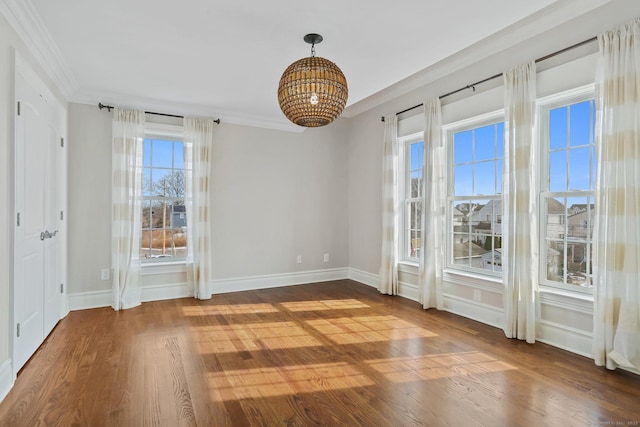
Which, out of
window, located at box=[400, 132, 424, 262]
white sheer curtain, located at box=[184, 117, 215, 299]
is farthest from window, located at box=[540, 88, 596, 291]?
white sheer curtain, located at box=[184, 117, 215, 299]

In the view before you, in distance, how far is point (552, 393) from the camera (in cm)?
228

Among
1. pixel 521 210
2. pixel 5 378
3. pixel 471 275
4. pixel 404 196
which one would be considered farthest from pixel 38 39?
pixel 471 275

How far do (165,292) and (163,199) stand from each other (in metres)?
1.29

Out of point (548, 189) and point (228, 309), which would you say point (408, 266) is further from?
point (228, 309)

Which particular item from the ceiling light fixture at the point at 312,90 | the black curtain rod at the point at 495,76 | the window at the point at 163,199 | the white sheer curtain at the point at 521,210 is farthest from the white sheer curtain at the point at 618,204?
the window at the point at 163,199

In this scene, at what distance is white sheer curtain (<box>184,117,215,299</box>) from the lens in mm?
4727

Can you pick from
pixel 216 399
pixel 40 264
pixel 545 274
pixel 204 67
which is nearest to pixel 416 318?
pixel 545 274

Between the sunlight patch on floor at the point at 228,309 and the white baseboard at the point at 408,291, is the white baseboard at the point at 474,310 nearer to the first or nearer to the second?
the white baseboard at the point at 408,291

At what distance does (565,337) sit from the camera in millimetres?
2971

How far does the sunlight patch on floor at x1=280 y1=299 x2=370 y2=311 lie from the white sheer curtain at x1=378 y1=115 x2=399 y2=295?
24.2 inches

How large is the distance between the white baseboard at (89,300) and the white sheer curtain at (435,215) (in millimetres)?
3991

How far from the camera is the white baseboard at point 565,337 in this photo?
9.29 ft

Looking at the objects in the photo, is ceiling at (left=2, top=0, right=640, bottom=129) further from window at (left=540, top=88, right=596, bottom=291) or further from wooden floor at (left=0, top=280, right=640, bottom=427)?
wooden floor at (left=0, top=280, right=640, bottom=427)

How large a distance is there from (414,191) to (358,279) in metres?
1.84
